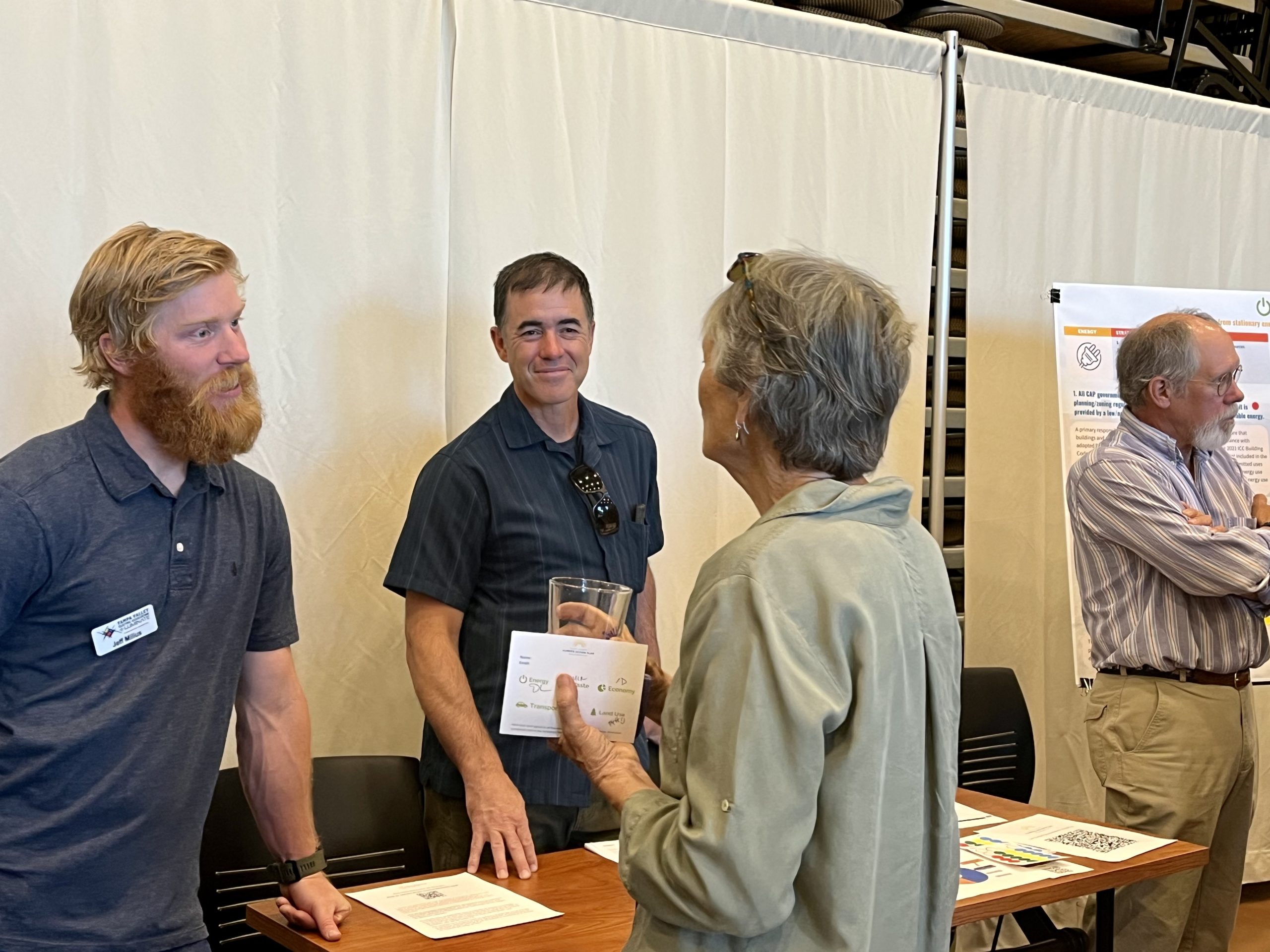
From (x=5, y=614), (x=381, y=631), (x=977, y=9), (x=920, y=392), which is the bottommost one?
(x=381, y=631)

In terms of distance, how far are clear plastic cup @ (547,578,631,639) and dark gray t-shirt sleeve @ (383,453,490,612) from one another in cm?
69

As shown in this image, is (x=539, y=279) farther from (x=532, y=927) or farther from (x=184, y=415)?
(x=532, y=927)

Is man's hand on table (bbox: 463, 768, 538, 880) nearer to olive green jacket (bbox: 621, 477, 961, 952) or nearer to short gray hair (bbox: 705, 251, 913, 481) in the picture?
olive green jacket (bbox: 621, 477, 961, 952)

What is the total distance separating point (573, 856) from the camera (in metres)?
2.46

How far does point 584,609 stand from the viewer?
1983mm

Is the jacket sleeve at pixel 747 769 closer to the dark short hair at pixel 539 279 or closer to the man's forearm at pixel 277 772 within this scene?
the man's forearm at pixel 277 772

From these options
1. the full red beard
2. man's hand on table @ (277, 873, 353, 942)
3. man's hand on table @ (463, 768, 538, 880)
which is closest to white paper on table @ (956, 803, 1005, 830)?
man's hand on table @ (463, 768, 538, 880)

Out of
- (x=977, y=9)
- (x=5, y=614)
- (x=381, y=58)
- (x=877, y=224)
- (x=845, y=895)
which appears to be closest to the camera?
(x=845, y=895)

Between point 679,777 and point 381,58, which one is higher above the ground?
point 381,58

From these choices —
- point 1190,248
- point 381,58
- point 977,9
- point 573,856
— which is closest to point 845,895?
point 573,856

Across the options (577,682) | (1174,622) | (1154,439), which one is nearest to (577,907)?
(577,682)

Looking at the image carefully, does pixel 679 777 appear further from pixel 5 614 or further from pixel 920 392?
pixel 920 392

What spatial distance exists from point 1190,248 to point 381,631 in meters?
3.21

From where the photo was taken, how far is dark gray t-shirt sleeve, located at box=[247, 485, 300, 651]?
2123mm
